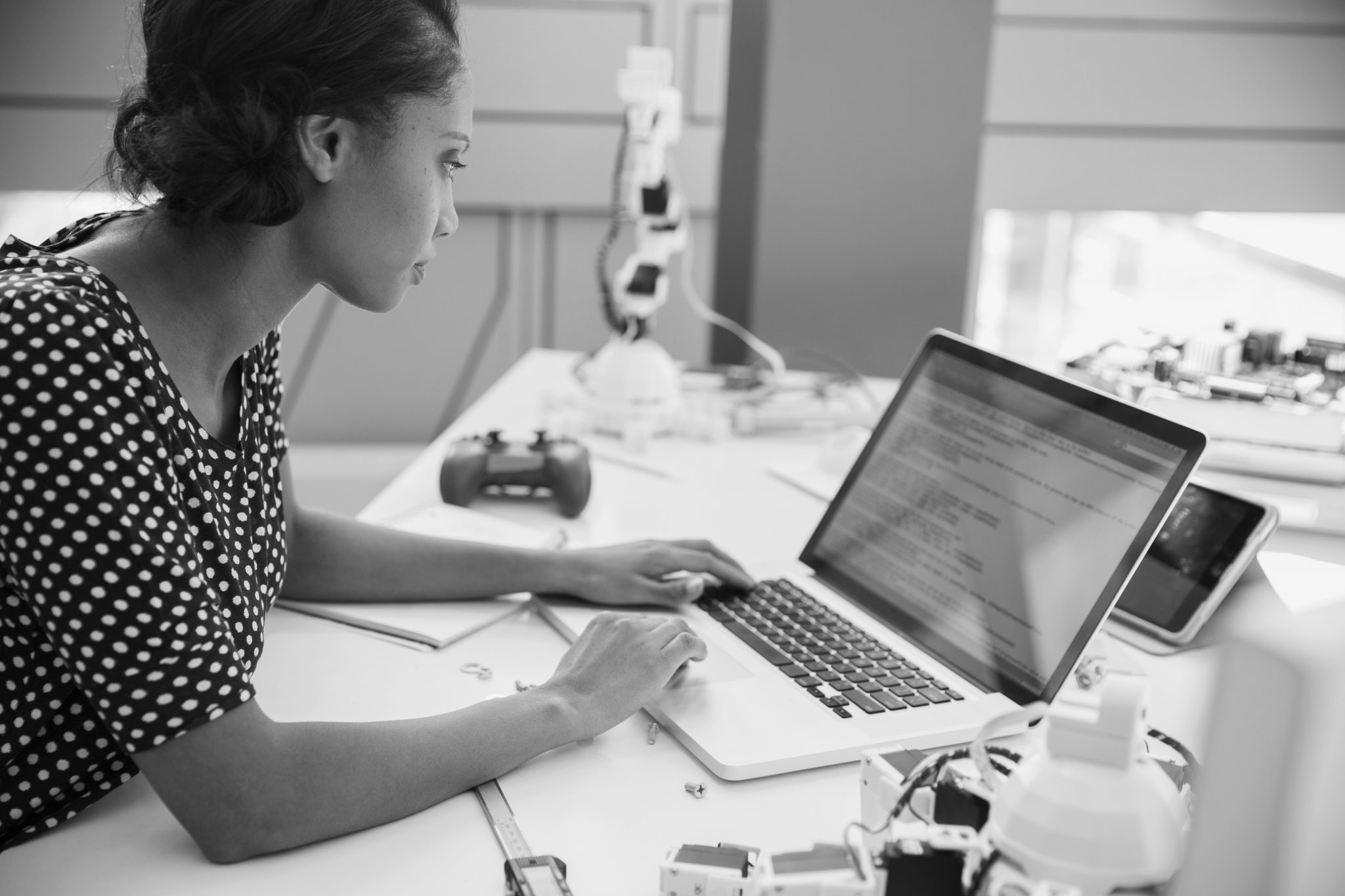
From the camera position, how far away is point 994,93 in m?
2.65

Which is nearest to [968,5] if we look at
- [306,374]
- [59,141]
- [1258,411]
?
[1258,411]

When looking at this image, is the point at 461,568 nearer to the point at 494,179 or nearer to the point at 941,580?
the point at 941,580

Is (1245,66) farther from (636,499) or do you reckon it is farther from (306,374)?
(306,374)

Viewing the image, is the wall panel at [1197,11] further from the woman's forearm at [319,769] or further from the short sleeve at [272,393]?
the woman's forearm at [319,769]

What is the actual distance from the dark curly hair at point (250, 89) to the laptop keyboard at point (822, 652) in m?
0.53

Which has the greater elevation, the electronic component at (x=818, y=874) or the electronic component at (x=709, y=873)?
the electronic component at (x=818, y=874)

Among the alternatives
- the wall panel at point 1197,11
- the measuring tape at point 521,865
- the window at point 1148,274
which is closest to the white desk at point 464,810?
the measuring tape at point 521,865

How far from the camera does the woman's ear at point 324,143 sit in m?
0.84

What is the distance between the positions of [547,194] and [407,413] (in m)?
0.63

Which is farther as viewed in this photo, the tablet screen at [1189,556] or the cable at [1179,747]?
the tablet screen at [1189,556]

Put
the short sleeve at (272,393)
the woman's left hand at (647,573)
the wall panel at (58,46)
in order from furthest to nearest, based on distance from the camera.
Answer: the wall panel at (58,46) → the woman's left hand at (647,573) → the short sleeve at (272,393)

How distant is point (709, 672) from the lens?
38.9 inches

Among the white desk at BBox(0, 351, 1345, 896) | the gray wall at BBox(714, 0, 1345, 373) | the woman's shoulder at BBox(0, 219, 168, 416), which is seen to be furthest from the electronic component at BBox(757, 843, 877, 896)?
the gray wall at BBox(714, 0, 1345, 373)

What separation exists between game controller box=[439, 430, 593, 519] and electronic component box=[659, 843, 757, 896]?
0.76 metres
